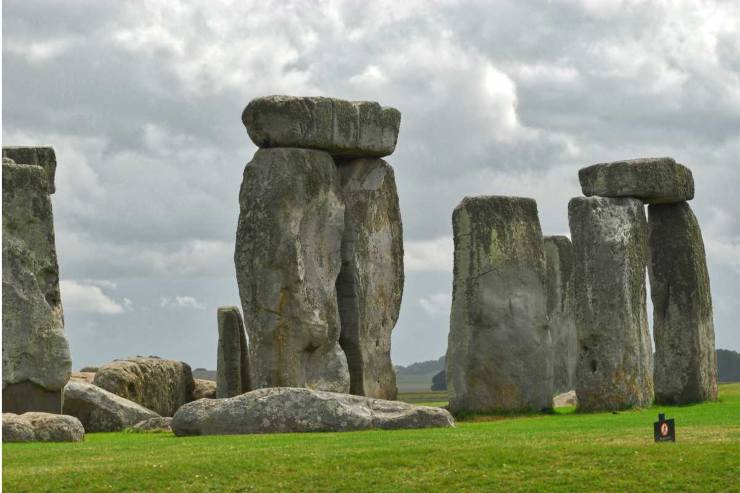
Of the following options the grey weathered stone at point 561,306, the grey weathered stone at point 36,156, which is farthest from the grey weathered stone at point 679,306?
the grey weathered stone at point 36,156

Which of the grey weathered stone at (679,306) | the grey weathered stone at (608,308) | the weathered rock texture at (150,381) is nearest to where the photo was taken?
the grey weathered stone at (608,308)

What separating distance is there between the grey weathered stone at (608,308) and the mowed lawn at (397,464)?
7204 millimetres

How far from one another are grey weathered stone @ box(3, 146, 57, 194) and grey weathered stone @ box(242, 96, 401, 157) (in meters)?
3.67

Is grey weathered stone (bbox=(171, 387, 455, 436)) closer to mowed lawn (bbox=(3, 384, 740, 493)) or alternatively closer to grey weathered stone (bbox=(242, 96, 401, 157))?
mowed lawn (bbox=(3, 384, 740, 493))

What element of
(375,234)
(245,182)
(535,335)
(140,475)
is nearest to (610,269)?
(535,335)

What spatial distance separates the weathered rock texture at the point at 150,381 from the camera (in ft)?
103

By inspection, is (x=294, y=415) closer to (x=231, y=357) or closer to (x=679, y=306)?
(x=231, y=357)

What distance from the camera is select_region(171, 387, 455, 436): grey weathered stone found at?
73.7ft

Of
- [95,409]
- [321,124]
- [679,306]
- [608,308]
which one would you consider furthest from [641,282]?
[95,409]

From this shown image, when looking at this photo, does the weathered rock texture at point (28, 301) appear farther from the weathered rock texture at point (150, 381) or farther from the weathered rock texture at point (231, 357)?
the weathered rock texture at point (231, 357)

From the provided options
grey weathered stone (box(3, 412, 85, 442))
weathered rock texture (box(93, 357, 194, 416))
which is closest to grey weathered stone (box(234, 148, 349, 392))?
weathered rock texture (box(93, 357, 194, 416))

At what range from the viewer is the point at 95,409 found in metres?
26.9

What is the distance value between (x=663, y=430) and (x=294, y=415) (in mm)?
5879

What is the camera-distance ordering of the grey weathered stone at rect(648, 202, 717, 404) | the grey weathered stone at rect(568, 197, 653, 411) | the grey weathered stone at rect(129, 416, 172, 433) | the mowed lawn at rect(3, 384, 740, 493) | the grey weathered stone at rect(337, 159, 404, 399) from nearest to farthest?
the mowed lawn at rect(3, 384, 740, 493) → the grey weathered stone at rect(129, 416, 172, 433) → the grey weathered stone at rect(568, 197, 653, 411) → the grey weathered stone at rect(337, 159, 404, 399) → the grey weathered stone at rect(648, 202, 717, 404)
